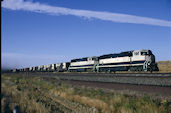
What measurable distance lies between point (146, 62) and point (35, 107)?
84.4 feet

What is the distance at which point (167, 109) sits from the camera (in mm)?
10070

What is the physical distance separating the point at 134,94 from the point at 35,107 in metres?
6.73

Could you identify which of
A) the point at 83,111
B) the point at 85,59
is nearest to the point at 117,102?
the point at 83,111

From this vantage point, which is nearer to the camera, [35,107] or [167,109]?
[167,109]

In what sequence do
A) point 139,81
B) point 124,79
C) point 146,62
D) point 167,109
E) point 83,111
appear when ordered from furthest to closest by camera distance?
point 146,62 < point 124,79 < point 139,81 < point 83,111 < point 167,109

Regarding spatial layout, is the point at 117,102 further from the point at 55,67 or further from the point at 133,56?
the point at 55,67

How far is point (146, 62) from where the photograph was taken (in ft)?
113

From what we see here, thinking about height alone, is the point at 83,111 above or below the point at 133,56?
below

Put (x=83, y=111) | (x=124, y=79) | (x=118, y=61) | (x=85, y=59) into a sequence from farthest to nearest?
(x=85, y=59) < (x=118, y=61) < (x=124, y=79) < (x=83, y=111)

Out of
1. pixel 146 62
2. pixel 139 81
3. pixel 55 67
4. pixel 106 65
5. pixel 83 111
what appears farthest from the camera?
pixel 55 67

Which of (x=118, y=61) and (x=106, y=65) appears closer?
(x=118, y=61)

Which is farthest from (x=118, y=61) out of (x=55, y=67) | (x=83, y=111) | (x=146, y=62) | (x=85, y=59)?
(x=55, y=67)

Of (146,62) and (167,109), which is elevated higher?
(146,62)

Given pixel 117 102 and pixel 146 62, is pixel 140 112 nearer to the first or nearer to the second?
pixel 117 102
